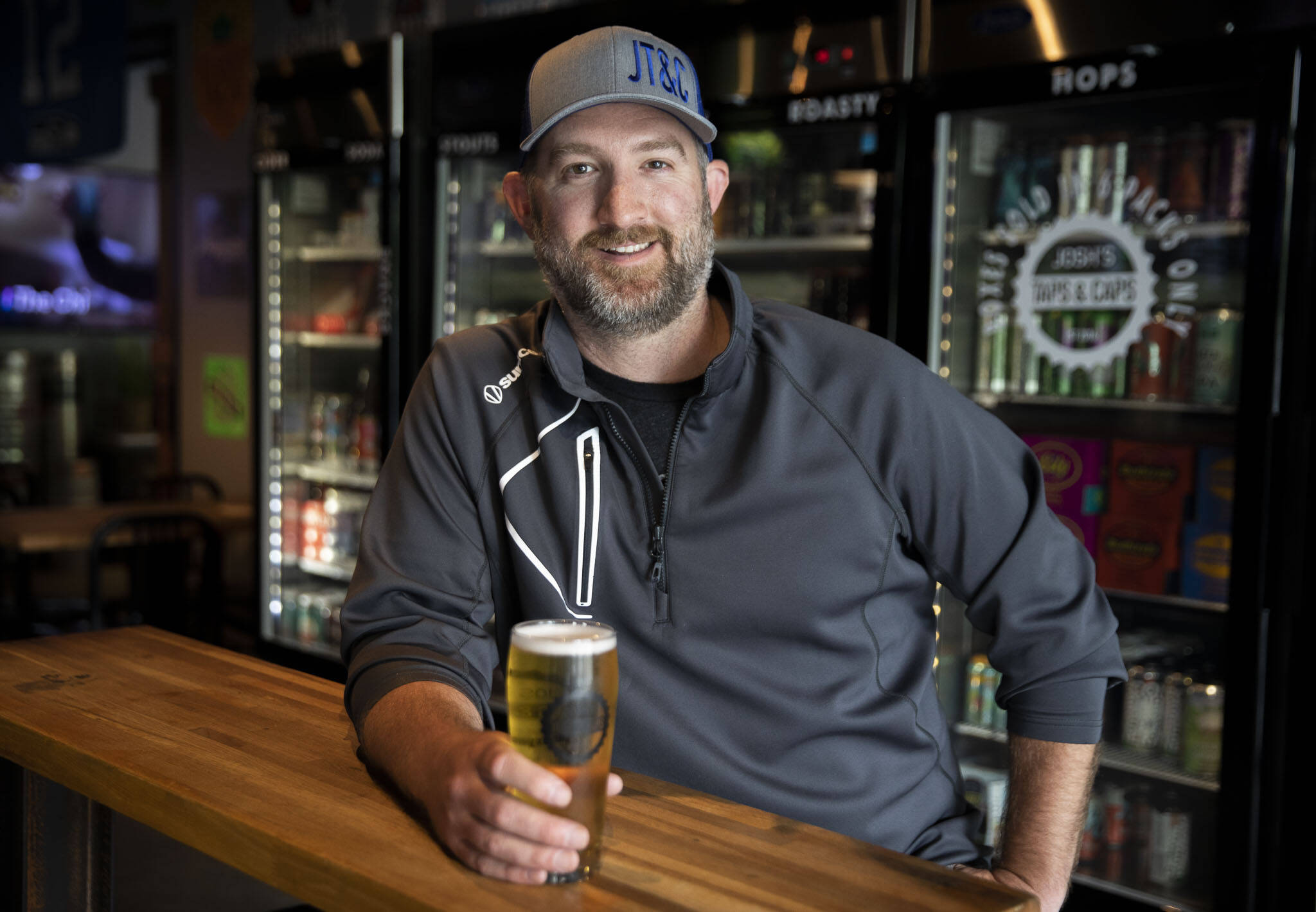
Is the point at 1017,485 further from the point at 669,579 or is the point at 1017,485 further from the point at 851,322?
the point at 851,322

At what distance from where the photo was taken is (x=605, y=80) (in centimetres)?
161

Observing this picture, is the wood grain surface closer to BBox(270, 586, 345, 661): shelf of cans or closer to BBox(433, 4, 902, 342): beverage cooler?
BBox(270, 586, 345, 661): shelf of cans

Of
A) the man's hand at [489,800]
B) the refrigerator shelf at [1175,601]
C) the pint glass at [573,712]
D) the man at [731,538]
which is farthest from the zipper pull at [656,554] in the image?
the refrigerator shelf at [1175,601]

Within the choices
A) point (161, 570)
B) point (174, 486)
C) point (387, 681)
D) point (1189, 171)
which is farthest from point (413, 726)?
point (174, 486)

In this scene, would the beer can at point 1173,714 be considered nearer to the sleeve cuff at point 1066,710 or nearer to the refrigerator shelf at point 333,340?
the sleeve cuff at point 1066,710

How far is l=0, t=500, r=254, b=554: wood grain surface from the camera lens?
4523 millimetres

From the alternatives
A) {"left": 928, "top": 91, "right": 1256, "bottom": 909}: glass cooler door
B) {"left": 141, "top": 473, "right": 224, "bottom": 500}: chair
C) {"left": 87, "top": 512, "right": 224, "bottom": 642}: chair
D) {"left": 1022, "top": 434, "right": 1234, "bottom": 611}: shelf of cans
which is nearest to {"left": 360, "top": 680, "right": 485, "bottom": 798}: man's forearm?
{"left": 1022, "top": 434, "right": 1234, "bottom": 611}: shelf of cans

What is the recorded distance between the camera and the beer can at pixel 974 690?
10.5ft

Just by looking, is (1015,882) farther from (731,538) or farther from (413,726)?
(413,726)

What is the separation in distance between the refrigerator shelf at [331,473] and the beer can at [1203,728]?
303 centimetres

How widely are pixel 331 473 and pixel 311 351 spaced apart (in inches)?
22.0

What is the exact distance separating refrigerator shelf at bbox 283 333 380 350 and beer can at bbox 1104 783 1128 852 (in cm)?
303

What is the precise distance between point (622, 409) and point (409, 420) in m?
0.32

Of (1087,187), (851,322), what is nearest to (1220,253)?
(1087,187)
